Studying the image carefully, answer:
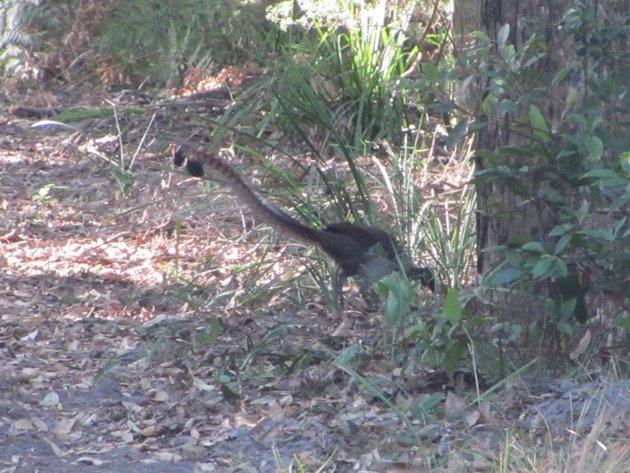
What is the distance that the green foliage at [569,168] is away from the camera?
3.82 m

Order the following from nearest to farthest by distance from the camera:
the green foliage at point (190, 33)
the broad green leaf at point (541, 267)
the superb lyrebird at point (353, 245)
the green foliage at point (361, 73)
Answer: the broad green leaf at point (541, 267) < the superb lyrebird at point (353, 245) < the green foliage at point (361, 73) < the green foliage at point (190, 33)

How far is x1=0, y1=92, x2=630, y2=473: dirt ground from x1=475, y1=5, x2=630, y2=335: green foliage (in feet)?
1.35

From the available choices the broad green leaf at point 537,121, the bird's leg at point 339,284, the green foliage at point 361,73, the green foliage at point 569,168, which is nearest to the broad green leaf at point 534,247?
the green foliage at point 569,168

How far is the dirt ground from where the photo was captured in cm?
397

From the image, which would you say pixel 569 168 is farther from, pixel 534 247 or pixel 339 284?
pixel 339 284

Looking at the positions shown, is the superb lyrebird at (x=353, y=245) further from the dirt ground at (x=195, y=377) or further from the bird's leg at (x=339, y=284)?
the dirt ground at (x=195, y=377)

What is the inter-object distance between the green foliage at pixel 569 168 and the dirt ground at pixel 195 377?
41cm

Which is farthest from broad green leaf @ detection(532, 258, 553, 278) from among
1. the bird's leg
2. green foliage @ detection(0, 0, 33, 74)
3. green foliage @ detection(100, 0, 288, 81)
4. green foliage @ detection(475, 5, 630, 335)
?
green foliage @ detection(0, 0, 33, 74)

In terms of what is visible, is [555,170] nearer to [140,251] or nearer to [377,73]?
[140,251]

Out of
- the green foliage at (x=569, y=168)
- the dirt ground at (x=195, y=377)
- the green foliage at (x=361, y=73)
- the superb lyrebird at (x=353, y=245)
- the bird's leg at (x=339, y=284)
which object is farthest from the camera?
the green foliage at (x=361, y=73)

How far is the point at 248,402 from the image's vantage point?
15.0ft

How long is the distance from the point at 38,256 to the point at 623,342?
4.36 metres

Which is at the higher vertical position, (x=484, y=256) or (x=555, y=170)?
(x=555, y=170)

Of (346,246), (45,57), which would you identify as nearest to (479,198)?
(346,246)
